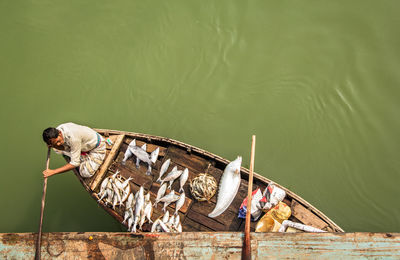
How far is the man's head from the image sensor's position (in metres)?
3.31

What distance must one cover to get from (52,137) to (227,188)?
2.67m

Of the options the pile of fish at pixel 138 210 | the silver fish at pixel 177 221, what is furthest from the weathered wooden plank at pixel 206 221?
the pile of fish at pixel 138 210

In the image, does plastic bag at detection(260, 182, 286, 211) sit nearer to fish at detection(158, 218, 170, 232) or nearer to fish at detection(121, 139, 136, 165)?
fish at detection(158, 218, 170, 232)

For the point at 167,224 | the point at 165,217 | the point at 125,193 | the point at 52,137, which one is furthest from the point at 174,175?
the point at 52,137

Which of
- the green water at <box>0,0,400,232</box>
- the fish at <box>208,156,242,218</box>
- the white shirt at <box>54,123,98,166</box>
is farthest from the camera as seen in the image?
→ the green water at <box>0,0,400,232</box>

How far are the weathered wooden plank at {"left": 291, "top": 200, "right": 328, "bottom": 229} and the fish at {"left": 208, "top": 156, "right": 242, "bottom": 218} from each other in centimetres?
94

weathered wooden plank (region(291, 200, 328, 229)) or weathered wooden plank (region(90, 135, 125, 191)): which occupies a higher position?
weathered wooden plank (region(90, 135, 125, 191))

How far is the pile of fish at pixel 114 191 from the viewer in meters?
4.16

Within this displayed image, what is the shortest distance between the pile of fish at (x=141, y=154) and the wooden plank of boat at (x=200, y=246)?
143cm

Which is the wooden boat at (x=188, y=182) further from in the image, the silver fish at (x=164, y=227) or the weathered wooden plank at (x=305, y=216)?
the silver fish at (x=164, y=227)

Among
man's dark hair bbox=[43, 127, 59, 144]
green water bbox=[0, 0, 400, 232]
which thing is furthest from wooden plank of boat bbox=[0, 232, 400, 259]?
green water bbox=[0, 0, 400, 232]

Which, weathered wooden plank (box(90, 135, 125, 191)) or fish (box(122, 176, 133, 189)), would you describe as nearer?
fish (box(122, 176, 133, 189))

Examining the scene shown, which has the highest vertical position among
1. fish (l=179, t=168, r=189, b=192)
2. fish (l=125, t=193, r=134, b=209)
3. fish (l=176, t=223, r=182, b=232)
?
fish (l=179, t=168, r=189, b=192)

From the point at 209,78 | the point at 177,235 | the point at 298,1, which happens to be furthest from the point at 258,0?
the point at 177,235
